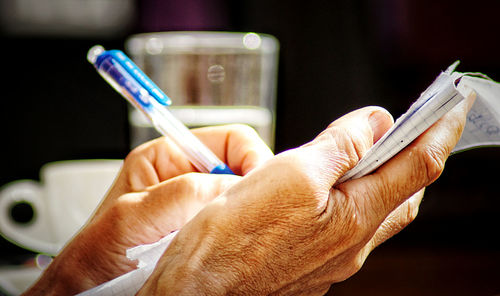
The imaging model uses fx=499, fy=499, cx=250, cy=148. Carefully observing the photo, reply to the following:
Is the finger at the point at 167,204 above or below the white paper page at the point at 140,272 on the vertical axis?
above

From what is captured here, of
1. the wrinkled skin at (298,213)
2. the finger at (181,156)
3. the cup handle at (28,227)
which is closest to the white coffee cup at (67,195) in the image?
the cup handle at (28,227)

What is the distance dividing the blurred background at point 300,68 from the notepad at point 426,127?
82 cm

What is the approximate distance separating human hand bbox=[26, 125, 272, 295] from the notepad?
2 centimetres

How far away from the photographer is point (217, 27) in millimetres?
1114

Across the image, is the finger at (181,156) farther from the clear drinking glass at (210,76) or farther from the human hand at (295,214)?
the clear drinking glass at (210,76)

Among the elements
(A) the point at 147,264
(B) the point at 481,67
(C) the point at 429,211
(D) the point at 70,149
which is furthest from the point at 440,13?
(A) the point at 147,264

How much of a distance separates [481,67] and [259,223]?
1073mm

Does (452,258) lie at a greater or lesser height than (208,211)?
lesser


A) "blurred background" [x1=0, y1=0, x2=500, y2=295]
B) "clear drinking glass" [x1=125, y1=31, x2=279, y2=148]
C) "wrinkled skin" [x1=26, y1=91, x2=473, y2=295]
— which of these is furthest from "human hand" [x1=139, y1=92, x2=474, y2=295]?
"blurred background" [x1=0, y1=0, x2=500, y2=295]

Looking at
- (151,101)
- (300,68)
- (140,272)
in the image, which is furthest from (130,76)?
(300,68)

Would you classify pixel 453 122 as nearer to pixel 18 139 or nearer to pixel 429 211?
pixel 429 211

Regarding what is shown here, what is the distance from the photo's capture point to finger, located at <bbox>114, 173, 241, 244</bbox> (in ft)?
0.87

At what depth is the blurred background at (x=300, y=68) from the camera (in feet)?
3.51

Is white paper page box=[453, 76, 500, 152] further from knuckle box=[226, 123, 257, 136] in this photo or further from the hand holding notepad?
knuckle box=[226, 123, 257, 136]
